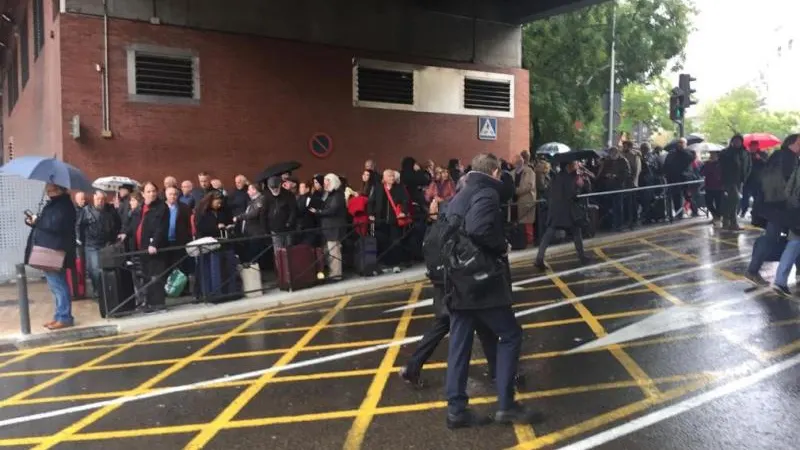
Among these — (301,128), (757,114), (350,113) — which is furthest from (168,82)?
(757,114)

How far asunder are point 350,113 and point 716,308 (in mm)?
8975

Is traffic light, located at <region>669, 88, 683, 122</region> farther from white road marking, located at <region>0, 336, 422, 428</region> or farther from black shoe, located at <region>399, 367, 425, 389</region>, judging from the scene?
black shoe, located at <region>399, 367, 425, 389</region>

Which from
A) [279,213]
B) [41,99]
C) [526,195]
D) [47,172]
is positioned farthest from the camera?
[41,99]

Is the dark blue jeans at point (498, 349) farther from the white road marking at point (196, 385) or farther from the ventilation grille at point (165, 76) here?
the ventilation grille at point (165, 76)

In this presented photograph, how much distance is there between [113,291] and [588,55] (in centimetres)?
1995

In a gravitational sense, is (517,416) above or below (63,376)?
above

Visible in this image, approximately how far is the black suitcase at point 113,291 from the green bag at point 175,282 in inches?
27.4

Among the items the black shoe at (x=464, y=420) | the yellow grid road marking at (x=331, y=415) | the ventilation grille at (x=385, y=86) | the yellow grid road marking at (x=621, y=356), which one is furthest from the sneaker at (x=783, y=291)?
the ventilation grille at (x=385, y=86)

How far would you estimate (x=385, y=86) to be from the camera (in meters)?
15.2

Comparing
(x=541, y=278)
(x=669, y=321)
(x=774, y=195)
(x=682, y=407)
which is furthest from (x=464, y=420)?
(x=541, y=278)

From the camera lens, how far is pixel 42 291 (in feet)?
35.9

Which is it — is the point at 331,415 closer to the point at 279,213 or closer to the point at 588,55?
the point at 279,213

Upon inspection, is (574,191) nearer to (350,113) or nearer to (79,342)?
(350,113)

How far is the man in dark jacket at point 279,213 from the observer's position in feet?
33.3
